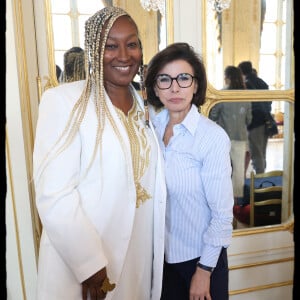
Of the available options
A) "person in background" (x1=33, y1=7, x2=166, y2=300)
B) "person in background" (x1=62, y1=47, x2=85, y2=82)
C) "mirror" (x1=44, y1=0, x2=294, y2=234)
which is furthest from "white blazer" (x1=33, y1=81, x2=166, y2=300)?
"mirror" (x1=44, y1=0, x2=294, y2=234)

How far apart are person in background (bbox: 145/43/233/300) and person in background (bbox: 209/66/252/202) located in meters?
0.51

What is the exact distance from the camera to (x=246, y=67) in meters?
1.56

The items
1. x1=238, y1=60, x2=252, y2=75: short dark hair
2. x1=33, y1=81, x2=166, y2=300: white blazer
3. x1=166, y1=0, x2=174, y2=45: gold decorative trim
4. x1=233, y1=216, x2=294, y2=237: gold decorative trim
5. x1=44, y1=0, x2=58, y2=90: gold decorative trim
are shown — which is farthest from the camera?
x1=233, y1=216, x2=294, y2=237: gold decorative trim

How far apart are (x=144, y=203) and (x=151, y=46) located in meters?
0.83

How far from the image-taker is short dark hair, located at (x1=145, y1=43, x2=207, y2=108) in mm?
1035

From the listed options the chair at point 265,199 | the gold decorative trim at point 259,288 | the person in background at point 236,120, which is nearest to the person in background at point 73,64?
the person in background at point 236,120

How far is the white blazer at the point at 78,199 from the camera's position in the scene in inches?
33.1

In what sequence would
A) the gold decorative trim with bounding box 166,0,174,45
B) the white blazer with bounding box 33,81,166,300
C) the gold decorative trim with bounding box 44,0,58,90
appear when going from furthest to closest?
the gold decorative trim with bounding box 166,0,174,45, the gold decorative trim with bounding box 44,0,58,90, the white blazer with bounding box 33,81,166,300

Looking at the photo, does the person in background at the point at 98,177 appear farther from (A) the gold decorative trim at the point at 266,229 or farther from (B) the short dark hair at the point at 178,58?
(A) the gold decorative trim at the point at 266,229

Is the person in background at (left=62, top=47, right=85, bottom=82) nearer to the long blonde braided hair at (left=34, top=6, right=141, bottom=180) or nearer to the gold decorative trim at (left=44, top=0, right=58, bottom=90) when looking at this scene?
the gold decorative trim at (left=44, top=0, right=58, bottom=90)

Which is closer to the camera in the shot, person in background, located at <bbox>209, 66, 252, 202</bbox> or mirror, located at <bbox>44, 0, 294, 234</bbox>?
mirror, located at <bbox>44, 0, 294, 234</bbox>

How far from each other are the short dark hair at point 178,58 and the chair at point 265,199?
2.65 ft

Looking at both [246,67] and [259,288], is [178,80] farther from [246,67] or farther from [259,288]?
[259,288]

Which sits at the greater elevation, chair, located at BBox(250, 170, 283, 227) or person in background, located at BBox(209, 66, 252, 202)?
person in background, located at BBox(209, 66, 252, 202)
